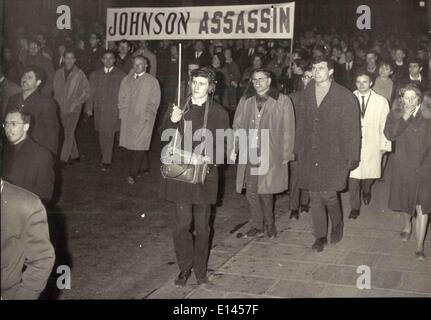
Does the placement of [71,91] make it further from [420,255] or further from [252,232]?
[420,255]

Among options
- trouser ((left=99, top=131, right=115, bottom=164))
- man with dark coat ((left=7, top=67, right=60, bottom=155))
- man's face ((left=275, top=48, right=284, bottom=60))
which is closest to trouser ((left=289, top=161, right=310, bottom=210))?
man with dark coat ((left=7, top=67, right=60, bottom=155))

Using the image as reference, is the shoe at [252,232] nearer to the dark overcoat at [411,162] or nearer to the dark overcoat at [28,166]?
the dark overcoat at [411,162]

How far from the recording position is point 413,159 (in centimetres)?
620

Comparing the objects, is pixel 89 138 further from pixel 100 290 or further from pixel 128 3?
pixel 128 3

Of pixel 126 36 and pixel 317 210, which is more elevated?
pixel 126 36

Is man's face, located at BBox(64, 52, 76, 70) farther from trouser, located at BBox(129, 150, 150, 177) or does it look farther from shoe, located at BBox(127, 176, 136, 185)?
shoe, located at BBox(127, 176, 136, 185)

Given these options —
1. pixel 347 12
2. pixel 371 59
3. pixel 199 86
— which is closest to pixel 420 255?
pixel 199 86

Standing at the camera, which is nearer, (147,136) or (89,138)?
(147,136)

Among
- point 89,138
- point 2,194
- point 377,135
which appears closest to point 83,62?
point 89,138

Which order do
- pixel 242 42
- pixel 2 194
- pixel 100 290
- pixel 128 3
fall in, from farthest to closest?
1. pixel 128 3
2. pixel 242 42
3. pixel 100 290
4. pixel 2 194

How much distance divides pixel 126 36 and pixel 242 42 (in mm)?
8019

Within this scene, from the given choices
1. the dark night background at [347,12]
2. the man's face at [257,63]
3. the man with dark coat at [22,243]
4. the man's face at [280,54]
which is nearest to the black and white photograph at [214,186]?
the man with dark coat at [22,243]

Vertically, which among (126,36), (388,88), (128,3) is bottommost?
(388,88)

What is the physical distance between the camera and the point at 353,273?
5.87 m
